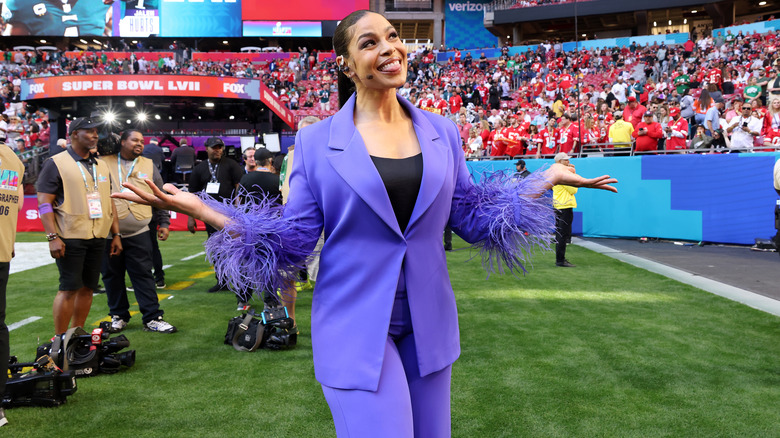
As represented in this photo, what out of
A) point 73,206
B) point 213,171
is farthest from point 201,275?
point 73,206

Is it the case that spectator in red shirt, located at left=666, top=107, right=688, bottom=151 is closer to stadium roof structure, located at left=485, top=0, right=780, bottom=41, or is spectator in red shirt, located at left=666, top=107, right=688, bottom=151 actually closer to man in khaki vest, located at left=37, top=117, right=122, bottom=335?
man in khaki vest, located at left=37, top=117, right=122, bottom=335

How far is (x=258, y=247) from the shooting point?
1994mm

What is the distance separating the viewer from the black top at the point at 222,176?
26.1 feet

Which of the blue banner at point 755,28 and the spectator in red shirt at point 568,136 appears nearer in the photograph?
the spectator in red shirt at point 568,136

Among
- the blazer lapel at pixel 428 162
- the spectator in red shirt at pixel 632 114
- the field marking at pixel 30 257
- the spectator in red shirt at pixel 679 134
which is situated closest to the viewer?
the blazer lapel at pixel 428 162

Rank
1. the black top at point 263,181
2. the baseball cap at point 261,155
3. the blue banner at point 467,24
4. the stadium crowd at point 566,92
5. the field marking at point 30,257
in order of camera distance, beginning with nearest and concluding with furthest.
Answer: the black top at point 263,181 → the baseball cap at point 261,155 → the field marking at point 30,257 → the stadium crowd at point 566,92 → the blue banner at point 467,24

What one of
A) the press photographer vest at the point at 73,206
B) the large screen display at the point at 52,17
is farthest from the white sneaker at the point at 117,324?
the large screen display at the point at 52,17

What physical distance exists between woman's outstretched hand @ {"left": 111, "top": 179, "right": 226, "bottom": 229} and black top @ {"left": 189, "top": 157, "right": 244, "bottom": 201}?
6036 millimetres

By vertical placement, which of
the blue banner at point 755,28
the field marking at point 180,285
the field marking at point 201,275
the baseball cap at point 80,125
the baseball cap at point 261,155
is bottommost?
the field marking at point 180,285

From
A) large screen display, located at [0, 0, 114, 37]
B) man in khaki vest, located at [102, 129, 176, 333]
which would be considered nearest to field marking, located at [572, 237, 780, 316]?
man in khaki vest, located at [102, 129, 176, 333]

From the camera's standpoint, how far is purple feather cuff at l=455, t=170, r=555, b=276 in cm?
214

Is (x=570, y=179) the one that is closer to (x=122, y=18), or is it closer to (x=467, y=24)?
(x=467, y=24)

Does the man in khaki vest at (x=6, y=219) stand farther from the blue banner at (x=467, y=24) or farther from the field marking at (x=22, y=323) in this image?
the blue banner at (x=467, y=24)

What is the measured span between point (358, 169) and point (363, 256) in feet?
0.87
